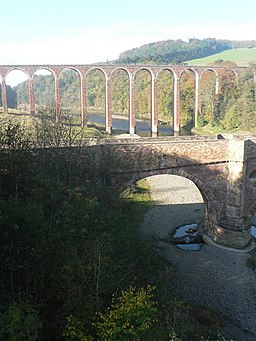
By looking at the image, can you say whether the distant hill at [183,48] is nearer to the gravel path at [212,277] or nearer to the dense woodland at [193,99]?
the dense woodland at [193,99]

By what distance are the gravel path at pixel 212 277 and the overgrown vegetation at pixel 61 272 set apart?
2.77 metres

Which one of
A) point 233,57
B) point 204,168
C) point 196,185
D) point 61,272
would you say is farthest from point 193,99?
point 61,272

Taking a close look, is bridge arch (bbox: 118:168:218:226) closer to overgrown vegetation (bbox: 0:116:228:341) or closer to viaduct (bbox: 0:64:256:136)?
overgrown vegetation (bbox: 0:116:228:341)

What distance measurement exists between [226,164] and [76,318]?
1506cm

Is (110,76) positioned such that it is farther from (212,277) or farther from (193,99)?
(212,277)

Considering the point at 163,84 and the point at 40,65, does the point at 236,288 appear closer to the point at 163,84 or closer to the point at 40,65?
the point at 40,65

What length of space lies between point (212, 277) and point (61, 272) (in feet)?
36.5

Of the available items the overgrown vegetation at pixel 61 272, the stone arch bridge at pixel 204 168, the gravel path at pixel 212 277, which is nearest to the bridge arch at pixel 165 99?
the gravel path at pixel 212 277

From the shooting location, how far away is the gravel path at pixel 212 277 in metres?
15.8

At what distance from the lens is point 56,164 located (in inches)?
605

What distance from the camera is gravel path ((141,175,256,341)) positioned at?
1579cm

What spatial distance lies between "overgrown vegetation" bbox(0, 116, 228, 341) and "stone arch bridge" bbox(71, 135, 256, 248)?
15.4 feet

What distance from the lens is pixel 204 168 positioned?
2089cm

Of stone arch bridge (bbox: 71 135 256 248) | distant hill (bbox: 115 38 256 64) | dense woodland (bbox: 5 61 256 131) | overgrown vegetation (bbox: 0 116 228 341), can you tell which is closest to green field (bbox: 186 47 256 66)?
distant hill (bbox: 115 38 256 64)
